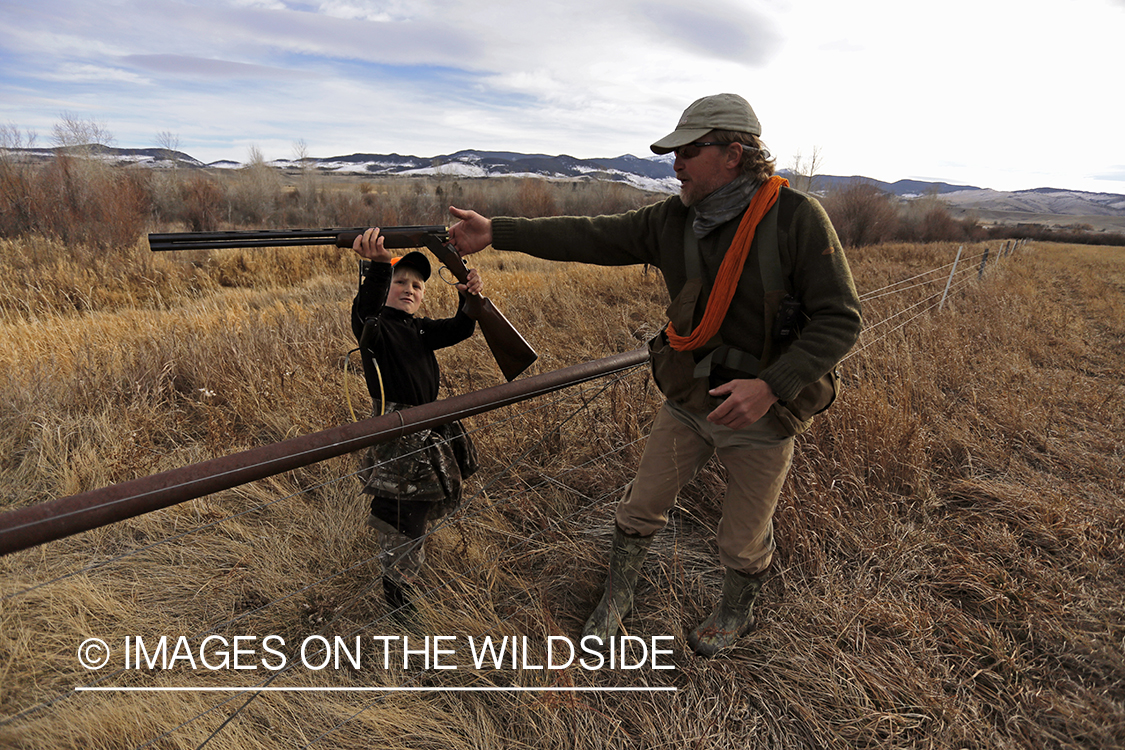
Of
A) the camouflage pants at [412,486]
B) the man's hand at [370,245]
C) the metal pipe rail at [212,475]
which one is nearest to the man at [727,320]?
the man's hand at [370,245]

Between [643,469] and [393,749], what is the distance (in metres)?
1.34

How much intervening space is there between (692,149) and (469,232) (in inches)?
39.3

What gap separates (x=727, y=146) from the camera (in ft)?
5.81

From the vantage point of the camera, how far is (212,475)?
4.29ft

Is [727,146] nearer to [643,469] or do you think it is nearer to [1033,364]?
[643,469]

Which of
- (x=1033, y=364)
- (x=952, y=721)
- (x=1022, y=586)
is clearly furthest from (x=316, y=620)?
(x=1033, y=364)

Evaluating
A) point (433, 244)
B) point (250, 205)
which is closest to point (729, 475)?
point (433, 244)

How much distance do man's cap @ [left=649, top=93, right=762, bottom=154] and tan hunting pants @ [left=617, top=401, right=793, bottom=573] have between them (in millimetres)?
1001

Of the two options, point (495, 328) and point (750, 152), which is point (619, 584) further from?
point (750, 152)

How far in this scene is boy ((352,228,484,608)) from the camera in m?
2.22

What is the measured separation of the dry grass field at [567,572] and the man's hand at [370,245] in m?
1.13

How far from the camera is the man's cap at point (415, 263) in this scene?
2373 mm

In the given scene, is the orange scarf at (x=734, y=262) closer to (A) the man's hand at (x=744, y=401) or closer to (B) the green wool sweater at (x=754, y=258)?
(B) the green wool sweater at (x=754, y=258)

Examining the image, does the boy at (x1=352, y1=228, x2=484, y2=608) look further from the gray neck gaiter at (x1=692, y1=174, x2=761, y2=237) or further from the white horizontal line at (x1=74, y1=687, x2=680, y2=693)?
the gray neck gaiter at (x1=692, y1=174, x2=761, y2=237)
